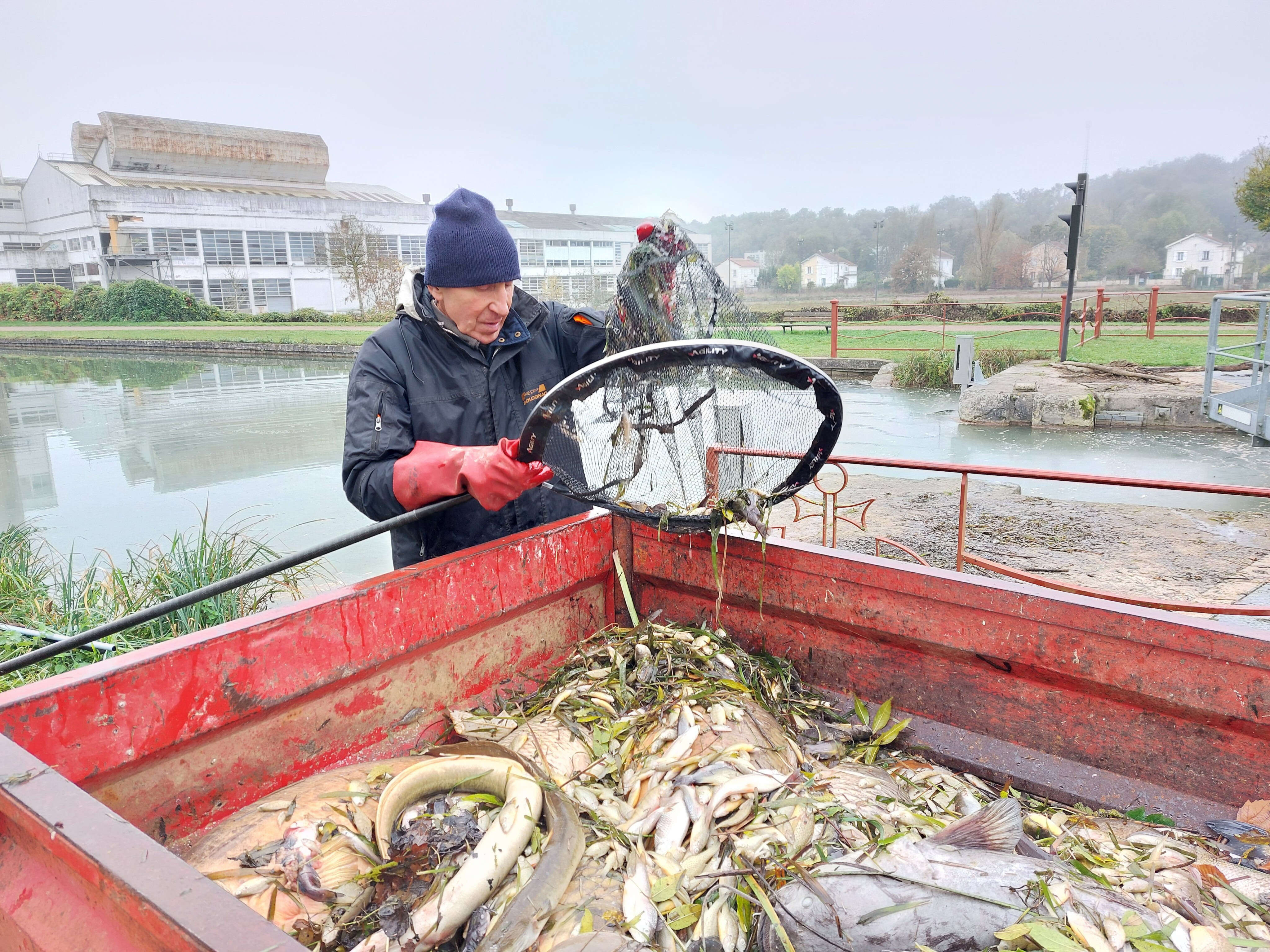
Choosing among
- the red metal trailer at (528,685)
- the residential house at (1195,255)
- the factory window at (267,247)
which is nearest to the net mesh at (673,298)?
the red metal trailer at (528,685)

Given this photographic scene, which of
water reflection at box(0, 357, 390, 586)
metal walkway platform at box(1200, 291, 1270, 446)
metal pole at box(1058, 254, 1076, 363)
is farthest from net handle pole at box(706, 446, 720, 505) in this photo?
metal pole at box(1058, 254, 1076, 363)

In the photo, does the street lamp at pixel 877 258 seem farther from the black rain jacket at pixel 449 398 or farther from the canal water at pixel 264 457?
the black rain jacket at pixel 449 398

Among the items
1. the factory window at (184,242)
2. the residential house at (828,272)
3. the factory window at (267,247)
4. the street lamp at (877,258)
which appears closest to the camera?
the factory window at (184,242)

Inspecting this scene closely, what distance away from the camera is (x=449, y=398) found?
2658 millimetres

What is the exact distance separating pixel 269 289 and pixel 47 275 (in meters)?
10.3

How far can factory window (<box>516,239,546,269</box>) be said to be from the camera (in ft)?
172

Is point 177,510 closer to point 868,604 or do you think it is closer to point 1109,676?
point 868,604

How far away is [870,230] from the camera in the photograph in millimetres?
74312

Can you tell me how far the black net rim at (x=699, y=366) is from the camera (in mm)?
1872

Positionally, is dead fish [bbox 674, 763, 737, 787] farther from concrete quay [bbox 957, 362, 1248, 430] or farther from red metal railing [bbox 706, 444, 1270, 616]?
concrete quay [bbox 957, 362, 1248, 430]

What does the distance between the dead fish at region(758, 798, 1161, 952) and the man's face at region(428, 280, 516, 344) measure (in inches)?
75.7

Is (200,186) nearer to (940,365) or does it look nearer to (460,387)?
(940,365)

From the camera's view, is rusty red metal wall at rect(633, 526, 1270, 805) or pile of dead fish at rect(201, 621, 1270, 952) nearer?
pile of dead fish at rect(201, 621, 1270, 952)

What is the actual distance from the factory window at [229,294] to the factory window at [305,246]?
3366 millimetres
